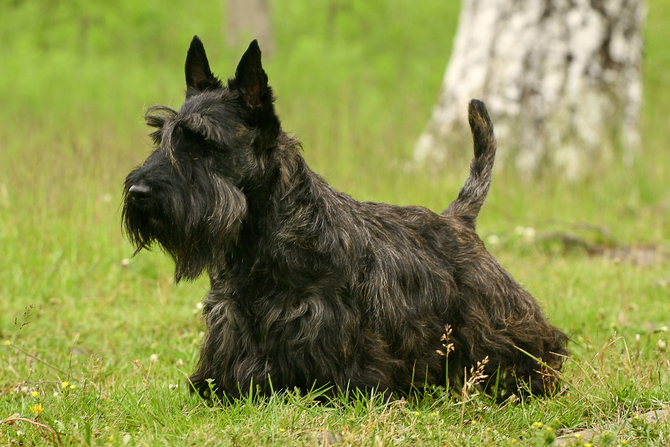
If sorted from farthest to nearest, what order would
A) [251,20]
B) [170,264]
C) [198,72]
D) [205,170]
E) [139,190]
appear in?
[251,20], [170,264], [198,72], [205,170], [139,190]

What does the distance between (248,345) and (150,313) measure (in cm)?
174

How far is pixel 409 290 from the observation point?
3039 millimetres

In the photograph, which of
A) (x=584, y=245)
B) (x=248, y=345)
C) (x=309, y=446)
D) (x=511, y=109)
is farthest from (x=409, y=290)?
(x=511, y=109)

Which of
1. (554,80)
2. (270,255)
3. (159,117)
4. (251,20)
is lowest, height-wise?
(270,255)

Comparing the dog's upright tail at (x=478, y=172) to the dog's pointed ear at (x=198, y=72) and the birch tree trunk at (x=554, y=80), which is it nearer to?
the dog's pointed ear at (x=198, y=72)

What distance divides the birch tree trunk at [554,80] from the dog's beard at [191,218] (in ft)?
17.4

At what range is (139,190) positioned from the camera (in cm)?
257

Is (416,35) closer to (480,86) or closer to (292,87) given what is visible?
(292,87)

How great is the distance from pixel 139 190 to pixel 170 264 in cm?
271

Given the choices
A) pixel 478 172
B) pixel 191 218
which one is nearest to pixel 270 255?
pixel 191 218

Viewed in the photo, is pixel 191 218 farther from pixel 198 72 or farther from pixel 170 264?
pixel 170 264

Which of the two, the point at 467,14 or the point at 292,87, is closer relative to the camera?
the point at 467,14

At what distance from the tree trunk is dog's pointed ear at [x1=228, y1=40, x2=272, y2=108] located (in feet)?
31.1

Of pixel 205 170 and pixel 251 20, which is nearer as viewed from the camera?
pixel 205 170
